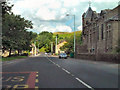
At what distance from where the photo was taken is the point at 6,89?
803 cm

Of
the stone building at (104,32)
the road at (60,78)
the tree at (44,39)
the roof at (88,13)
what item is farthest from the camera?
the tree at (44,39)

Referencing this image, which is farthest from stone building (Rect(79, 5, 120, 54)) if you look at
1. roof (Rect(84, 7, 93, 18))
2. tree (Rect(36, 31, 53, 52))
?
tree (Rect(36, 31, 53, 52))

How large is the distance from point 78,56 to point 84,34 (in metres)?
11.0

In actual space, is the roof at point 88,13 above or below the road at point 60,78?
above

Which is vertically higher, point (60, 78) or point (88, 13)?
point (88, 13)

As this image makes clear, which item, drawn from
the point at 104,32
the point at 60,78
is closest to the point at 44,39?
the point at 104,32

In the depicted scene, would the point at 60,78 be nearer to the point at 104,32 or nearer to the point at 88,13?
the point at 104,32

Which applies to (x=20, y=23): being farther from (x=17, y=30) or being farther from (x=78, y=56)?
(x=78, y=56)

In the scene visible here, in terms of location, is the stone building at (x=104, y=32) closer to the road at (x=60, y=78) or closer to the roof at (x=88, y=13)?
the roof at (x=88, y=13)

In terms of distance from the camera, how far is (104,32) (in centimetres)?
3941

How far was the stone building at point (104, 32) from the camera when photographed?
35.8 m

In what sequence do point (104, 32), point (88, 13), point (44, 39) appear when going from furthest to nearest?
1. point (44, 39)
2. point (88, 13)
3. point (104, 32)

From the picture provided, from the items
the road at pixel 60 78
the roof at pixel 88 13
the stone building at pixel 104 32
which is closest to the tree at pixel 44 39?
the roof at pixel 88 13

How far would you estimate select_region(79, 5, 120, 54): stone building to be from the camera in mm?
35844
